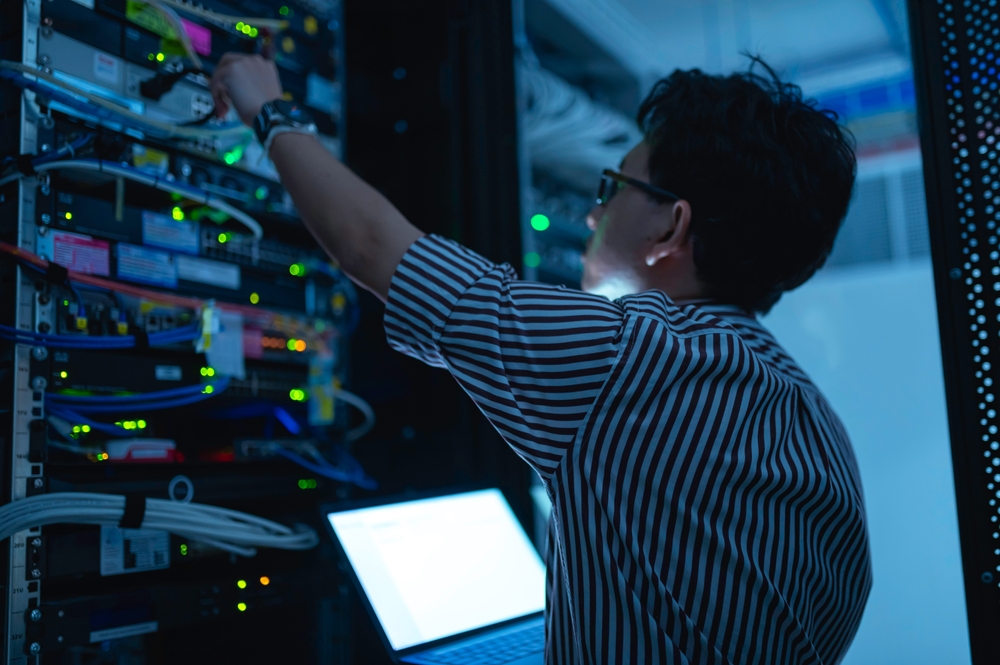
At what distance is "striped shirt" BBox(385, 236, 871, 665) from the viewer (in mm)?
799

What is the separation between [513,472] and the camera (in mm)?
1549

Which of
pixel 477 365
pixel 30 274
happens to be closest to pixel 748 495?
pixel 477 365

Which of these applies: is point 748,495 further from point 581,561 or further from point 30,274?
point 30,274

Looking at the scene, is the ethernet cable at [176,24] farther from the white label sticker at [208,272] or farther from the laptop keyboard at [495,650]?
the laptop keyboard at [495,650]

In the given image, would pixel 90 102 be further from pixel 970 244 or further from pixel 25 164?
pixel 970 244

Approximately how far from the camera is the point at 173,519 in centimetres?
103

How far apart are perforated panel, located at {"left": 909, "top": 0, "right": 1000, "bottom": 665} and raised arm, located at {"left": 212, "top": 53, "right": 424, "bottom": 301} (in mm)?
758

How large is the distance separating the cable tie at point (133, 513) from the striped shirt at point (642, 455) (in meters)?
0.43

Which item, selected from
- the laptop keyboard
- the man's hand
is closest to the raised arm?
the man's hand

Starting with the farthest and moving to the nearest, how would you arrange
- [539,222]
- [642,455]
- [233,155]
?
1. [539,222]
2. [233,155]
3. [642,455]

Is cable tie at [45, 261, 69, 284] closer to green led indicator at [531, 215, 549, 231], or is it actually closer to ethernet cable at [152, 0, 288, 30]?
ethernet cable at [152, 0, 288, 30]

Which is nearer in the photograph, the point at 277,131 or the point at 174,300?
the point at 277,131

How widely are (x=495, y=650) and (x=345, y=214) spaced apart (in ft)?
2.30

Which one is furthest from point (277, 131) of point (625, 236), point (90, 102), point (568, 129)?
point (568, 129)
